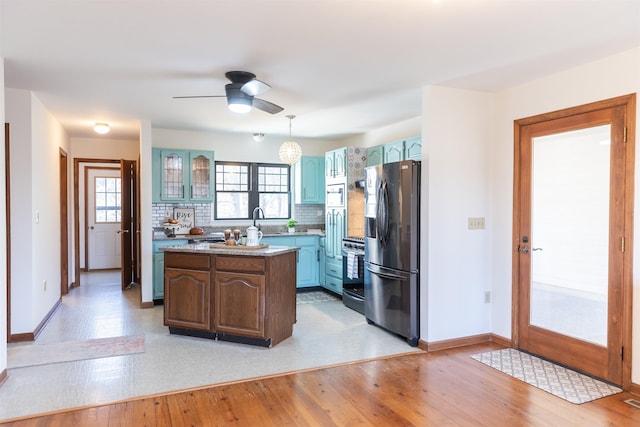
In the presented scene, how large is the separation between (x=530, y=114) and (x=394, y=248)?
1724mm

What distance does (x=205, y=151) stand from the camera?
6141mm

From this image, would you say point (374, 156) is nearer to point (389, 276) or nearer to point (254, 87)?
point (389, 276)

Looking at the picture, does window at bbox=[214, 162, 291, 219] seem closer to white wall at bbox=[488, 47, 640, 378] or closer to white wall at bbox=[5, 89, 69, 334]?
white wall at bbox=[5, 89, 69, 334]

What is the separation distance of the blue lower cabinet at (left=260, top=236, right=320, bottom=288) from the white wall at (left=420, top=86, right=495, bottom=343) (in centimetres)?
269

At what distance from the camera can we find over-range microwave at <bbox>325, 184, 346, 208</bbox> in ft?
19.2

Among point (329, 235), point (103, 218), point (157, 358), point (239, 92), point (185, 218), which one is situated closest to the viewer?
point (239, 92)

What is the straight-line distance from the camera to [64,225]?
6.04 m

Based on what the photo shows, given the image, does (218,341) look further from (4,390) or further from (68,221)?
(68,221)

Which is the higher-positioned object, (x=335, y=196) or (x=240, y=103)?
(x=240, y=103)

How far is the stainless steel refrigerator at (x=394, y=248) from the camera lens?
3.93 m

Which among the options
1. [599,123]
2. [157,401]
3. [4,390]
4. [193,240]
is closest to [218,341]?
[157,401]

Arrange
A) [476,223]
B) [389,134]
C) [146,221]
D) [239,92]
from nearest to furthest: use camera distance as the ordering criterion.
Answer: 1. [239,92]
2. [476,223]
3. [146,221]
4. [389,134]

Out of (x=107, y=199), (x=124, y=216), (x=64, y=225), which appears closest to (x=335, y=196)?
(x=124, y=216)

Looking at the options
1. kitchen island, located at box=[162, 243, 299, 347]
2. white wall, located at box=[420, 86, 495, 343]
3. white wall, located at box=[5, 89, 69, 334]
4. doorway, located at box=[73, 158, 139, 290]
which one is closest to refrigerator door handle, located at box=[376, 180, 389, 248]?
white wall, located at box=[420, 86, 495, 343]
